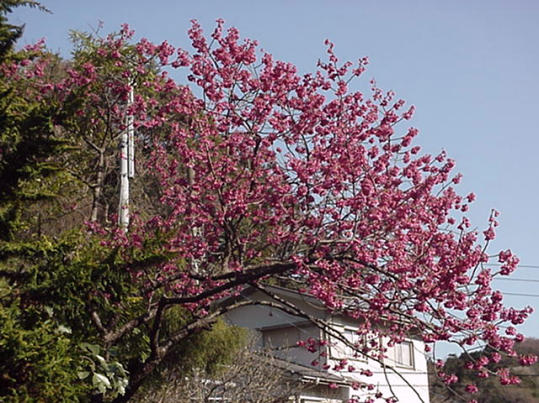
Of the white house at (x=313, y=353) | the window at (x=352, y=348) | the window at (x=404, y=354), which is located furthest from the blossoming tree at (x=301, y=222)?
the window at (x=404, y=354)

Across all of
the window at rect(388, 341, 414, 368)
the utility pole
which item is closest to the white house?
the window at rect(388, 341, 414, 368)

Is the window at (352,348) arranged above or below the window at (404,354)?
below

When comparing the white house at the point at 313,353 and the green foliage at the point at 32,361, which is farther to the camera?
the white house at the point at 313,353

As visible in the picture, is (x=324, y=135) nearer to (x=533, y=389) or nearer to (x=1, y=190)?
(x=1, y=190)

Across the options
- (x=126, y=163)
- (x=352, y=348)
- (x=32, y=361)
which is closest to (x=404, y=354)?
(x=126, y=163)

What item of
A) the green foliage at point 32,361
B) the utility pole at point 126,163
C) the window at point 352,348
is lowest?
the green foliage at point 32,361

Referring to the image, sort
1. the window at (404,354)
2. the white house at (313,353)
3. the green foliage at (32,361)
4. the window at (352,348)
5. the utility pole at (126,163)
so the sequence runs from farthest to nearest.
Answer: the window at (404,354) < the white house at (313,353) < the utility pole at (126,163) < the window at (352,348) < the green foliage at (32,361)

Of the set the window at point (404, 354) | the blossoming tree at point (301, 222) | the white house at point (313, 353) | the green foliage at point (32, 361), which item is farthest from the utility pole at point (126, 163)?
the window at point (404, 354)

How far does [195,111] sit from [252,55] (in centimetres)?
109

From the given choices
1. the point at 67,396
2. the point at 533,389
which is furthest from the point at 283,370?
the point at 533,389

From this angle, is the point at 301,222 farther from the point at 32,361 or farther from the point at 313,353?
the point at 313,353

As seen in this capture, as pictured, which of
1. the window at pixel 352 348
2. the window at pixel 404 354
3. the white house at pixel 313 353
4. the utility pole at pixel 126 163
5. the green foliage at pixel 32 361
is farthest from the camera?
the window at pixel 404 354

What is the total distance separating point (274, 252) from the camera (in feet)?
32.0

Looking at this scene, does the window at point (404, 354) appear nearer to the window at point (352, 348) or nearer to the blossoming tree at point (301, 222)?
the window at point (352, 348)
